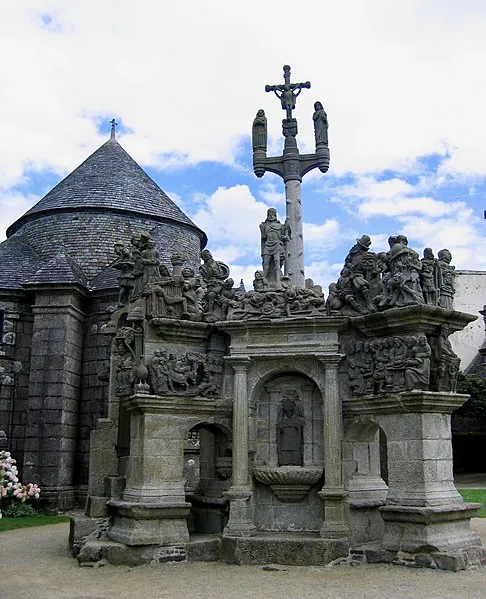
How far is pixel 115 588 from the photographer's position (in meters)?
9.23

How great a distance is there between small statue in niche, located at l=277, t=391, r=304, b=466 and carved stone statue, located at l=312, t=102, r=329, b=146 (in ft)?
16.6

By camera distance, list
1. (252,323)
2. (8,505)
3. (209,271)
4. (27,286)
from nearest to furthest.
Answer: (252,323), (209,271), (8,505), (27,286)

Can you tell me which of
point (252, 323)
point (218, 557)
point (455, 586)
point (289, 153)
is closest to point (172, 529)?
point (218, 557)

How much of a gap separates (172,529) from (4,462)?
184 inches

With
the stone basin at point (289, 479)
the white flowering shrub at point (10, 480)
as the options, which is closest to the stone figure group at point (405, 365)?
the stone basin at point (289, 479)

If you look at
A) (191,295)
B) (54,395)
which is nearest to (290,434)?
(191,295)

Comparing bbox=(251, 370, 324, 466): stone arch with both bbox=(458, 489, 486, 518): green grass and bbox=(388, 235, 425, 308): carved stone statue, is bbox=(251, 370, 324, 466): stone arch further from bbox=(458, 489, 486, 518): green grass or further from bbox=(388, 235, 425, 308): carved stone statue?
bbox=(458, 489, 486, 518): green grass

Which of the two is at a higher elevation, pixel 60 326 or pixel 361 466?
pixel 60 326

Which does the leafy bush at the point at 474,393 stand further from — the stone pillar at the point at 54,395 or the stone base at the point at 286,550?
the stone base at the point at 286,550

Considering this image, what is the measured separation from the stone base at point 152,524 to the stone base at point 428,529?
3.21 meters

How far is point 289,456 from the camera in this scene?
11859 mm

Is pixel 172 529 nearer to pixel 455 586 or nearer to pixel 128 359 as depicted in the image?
pixel 128 359

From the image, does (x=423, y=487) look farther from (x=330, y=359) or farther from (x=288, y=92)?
(x=288, y=92)

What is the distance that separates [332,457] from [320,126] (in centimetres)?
638
